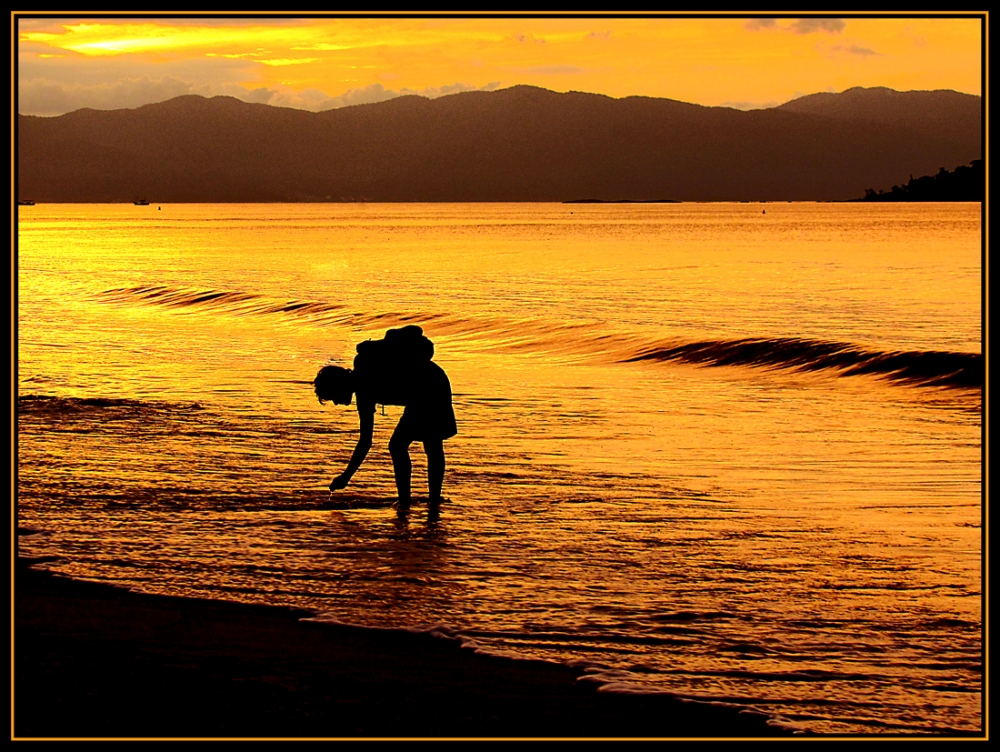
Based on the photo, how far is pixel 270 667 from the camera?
5801 mm

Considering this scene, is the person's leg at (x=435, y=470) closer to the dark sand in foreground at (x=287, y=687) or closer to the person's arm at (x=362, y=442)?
the person's arm at (x=362, y=442)

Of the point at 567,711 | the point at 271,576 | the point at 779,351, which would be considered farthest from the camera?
the point at 779,351

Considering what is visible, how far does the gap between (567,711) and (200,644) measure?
6.19 feet

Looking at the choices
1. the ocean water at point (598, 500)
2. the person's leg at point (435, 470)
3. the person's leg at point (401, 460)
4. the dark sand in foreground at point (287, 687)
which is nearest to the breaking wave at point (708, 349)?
the ocean water at point (598, 500)

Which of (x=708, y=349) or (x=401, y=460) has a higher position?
(x=708, y=349)

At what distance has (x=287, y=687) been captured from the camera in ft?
18.2

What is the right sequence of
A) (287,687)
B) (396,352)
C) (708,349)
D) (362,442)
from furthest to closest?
(708,349)
(362,442)
(396,352)
(287,687)

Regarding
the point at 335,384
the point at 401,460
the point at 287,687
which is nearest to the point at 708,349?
the point at 401,460

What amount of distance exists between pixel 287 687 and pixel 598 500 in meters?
4.40

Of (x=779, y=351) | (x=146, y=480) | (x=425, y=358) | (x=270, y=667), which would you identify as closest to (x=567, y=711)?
(x=270, y=667)

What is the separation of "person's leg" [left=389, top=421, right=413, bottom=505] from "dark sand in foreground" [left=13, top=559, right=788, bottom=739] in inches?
98.0

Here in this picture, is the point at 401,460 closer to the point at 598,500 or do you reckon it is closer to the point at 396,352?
the point at 396,352

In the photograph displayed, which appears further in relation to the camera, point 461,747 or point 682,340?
point 682,340
